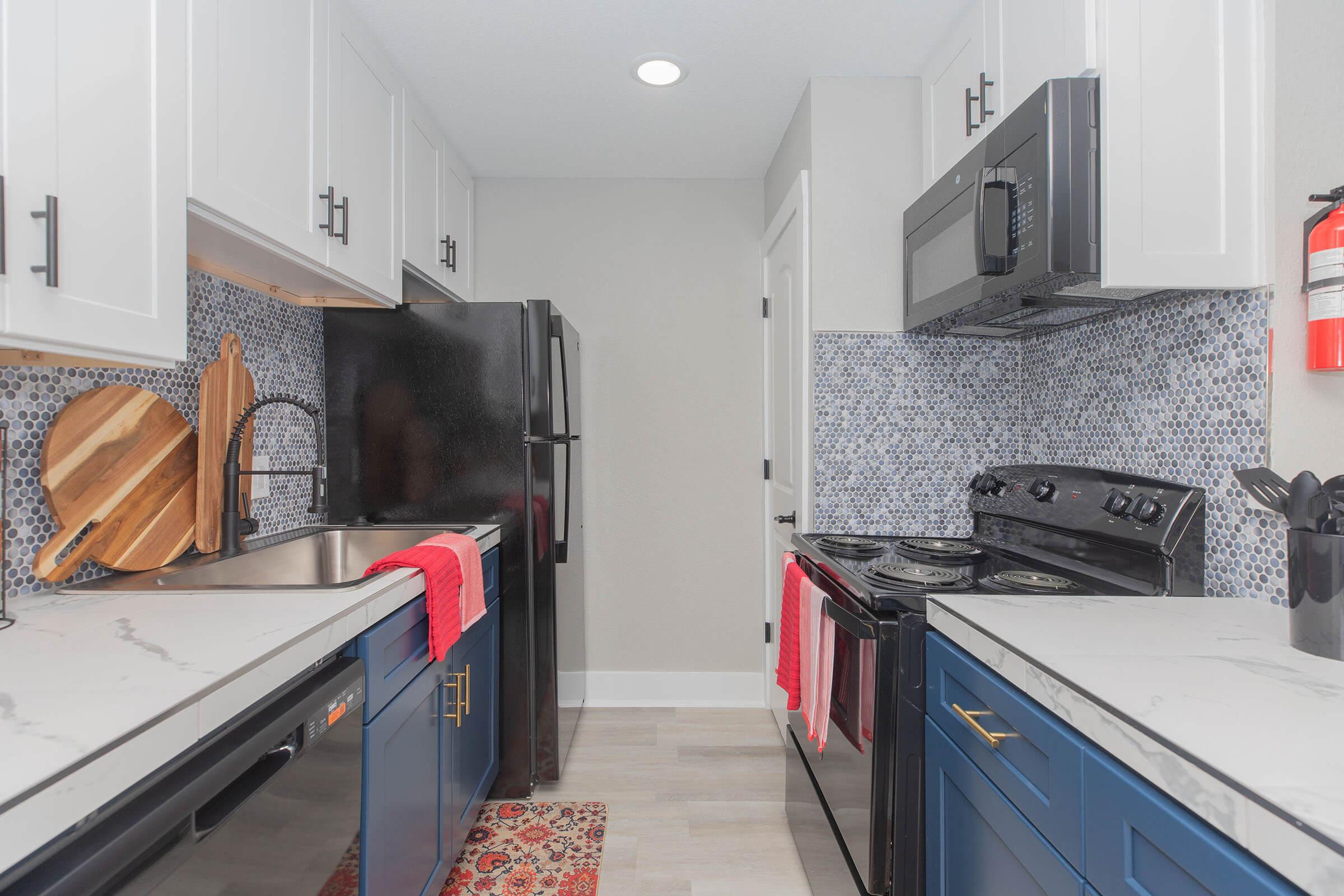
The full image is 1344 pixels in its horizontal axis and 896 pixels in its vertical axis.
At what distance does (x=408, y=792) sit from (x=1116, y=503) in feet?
5.72

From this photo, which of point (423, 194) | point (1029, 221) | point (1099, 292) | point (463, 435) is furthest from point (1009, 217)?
point (423, 194)

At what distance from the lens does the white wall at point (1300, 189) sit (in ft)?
4.13

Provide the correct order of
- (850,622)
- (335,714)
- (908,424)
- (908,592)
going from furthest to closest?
(908,424) < (850,622) < (908,592) < (335,714)

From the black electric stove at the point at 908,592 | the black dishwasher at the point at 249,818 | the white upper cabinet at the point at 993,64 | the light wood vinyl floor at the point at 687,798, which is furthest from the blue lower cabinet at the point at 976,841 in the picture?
the white upper cabinet at the point at 993,64

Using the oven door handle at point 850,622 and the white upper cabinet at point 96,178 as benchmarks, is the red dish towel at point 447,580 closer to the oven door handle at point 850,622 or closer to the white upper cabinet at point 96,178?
the white upper cabinet at point 96,178

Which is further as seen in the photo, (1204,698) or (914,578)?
(914,578)

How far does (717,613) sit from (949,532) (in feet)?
4.19

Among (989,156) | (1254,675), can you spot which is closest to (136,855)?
(1254,675)

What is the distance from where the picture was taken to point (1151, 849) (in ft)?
2.46

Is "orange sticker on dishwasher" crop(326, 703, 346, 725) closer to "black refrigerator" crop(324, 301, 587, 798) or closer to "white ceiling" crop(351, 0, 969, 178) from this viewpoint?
"black refrigerator" crop(324, 301, 587, 798)

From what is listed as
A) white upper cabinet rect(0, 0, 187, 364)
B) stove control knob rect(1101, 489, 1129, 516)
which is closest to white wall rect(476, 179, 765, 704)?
stove control knob rect(1101, 489, 1129, 516)

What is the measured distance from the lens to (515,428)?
229cm

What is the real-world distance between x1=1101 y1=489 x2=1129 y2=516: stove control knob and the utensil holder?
22.1 inches

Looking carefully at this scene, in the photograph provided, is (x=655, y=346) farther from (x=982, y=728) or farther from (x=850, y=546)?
(x=982, y=728)
